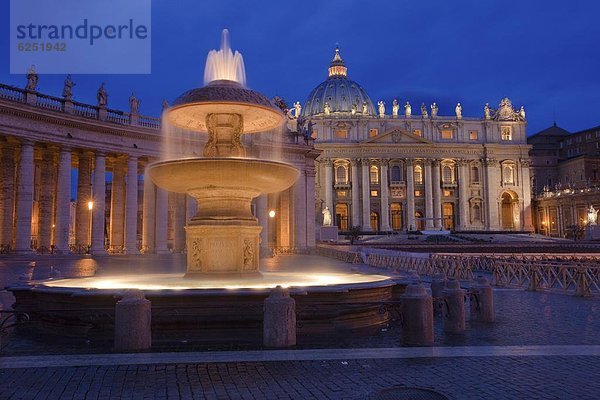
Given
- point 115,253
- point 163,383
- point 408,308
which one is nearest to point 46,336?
point 163,383

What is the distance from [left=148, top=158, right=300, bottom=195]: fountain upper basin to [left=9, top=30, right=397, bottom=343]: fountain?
24 millimetres

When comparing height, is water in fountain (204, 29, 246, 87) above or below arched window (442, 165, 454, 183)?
below

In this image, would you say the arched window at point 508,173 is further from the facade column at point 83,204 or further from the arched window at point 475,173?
the facade column at point 83,204

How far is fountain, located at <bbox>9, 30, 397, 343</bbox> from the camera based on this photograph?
993 centimetres

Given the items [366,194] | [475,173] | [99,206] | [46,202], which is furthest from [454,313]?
[475,173]

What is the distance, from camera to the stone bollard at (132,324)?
8.91m

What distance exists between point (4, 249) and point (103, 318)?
26543 millimetres

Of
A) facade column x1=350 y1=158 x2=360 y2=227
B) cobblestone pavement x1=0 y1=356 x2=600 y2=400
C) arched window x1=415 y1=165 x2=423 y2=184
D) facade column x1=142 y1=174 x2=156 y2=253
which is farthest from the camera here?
arched window x1=415 y1=165 x2=423 y2=184

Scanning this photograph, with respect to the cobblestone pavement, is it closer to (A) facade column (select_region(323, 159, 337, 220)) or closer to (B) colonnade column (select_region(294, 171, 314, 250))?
(B) colonnade column (select_region(294, 171, 314, 250))

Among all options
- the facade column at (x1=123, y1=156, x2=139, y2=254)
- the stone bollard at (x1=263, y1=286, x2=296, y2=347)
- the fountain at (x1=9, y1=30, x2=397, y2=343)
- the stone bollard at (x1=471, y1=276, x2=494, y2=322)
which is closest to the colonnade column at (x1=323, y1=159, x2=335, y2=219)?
the facade column at (x1=123, y1=156, x2=139, y2=254)

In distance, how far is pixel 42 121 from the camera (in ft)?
109

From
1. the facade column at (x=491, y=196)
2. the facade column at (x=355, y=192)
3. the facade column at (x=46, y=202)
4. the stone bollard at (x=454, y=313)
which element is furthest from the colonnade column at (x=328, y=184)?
the stone bollard at (x=454, y=313)

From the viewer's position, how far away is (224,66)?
601 inches

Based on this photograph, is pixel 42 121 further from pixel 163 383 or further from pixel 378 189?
pixel 378 189
